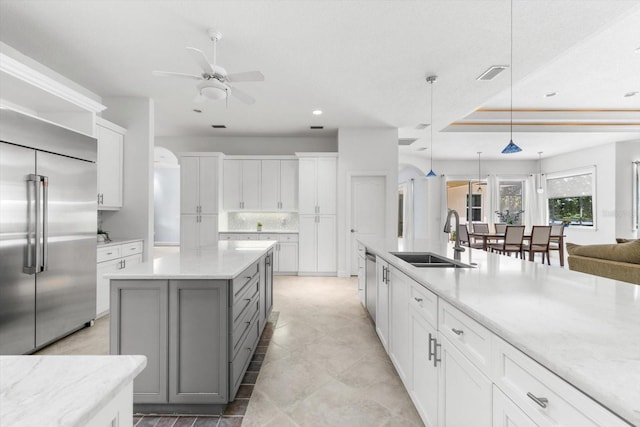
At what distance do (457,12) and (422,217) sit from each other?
7.50m

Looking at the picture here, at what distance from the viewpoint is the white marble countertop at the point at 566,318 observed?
2.10ft

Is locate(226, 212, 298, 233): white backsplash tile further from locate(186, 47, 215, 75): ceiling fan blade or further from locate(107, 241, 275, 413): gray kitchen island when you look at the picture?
locate(107, 241, 275, 413): gray kitchen island

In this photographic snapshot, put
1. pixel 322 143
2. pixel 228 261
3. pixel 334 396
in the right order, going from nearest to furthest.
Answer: pixel 334 396, pixel 228 261, pixel 322 143

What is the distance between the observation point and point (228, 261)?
2201 millimetres

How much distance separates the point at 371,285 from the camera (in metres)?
3.20

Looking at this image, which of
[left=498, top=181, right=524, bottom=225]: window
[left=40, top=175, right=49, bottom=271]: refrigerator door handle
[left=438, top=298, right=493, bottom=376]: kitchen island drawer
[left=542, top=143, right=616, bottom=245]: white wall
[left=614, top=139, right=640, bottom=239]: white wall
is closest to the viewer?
[left=438, top=298, right=493, bottom=376]: kitchen island drawer

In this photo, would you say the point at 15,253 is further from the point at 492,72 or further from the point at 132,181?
the point at 492,72

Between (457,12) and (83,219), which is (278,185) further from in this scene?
(457,12)

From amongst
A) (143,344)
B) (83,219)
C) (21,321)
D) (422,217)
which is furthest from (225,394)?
(422,217)

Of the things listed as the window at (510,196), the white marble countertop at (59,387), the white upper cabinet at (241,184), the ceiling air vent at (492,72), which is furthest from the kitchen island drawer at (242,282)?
the window at (510,196)

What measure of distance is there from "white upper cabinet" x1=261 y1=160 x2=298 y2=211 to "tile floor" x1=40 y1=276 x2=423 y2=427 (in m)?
2.78

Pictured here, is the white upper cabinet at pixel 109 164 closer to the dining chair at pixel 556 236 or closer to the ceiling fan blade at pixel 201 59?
the ceiling fan blade at pixel 201 59

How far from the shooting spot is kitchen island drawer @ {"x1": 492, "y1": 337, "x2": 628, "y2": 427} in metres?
0.66

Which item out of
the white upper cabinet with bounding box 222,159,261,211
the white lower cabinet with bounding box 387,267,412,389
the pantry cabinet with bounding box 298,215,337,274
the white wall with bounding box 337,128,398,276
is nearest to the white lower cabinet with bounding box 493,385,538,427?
the white lower cabinet with bounding box 387,267,412,389
